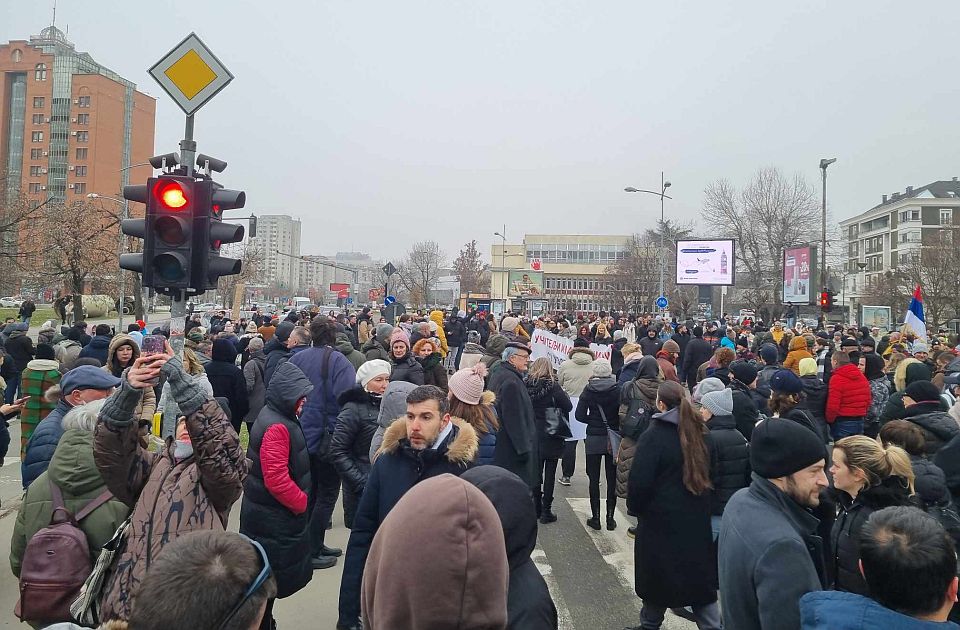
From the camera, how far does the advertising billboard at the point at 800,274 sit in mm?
29812

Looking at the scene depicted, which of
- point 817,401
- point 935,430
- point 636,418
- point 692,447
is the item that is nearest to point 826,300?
point 817,401

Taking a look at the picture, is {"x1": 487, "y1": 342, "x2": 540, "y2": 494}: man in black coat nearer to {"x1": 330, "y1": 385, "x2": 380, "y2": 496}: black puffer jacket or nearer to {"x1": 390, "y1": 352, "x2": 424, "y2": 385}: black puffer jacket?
{"x1": 330, "y1": 385, "x2": 380, "y2": 496}: black puffer jacket

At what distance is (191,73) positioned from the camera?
6102 mm

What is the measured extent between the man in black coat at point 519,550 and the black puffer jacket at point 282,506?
257 cm

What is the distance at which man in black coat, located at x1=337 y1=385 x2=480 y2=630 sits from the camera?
3.70 metres

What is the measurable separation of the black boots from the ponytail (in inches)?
119

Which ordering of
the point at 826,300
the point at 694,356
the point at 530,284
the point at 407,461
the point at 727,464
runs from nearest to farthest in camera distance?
1. the point at 407,461
2. the point at 727,464
3. the point at 694,356
4. the point at 826,300
5. the point at 530,284

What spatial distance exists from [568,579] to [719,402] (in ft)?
6.94

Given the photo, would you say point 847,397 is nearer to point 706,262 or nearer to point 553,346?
point 553,346

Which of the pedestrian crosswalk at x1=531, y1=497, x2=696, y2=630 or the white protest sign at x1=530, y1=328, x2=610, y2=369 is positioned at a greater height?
the white protest sign at x1=530, y1=328, x2=610, y2=369

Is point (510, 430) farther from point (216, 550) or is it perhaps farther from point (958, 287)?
point (958, 287)

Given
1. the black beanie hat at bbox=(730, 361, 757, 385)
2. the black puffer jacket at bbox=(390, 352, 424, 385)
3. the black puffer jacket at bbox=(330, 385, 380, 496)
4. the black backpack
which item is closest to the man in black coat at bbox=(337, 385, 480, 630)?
the black puffer jacket at bbox=(330, 385, 380, 496)

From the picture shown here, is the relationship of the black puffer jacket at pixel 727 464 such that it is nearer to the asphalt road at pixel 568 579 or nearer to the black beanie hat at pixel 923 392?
the asphalt road at pixel 568 579

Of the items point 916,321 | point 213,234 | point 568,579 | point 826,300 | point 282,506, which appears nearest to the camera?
point 282,506
